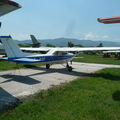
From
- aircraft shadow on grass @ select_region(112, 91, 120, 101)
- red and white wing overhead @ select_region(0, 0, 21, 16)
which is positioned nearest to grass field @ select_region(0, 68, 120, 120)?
aircraft shadow on grass @ select_region(112, 91, 120, 101)

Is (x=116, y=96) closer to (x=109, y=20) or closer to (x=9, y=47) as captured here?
(x=109, y=20)

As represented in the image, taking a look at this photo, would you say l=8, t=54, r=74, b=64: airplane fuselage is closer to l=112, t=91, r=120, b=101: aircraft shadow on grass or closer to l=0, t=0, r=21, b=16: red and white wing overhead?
l=0, t=0, r=21, b=16: red and white wing overhead

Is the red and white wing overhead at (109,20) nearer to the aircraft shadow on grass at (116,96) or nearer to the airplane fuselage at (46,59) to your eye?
the aircraft shadow on grass at (116,96)

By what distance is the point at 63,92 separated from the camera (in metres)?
7.87

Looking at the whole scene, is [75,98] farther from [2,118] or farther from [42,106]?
[2,118]

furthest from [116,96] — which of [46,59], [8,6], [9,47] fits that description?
[46,59]

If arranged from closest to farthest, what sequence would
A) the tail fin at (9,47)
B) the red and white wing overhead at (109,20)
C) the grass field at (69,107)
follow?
the grass field at (69,107)
the red and white wing overhead at (109,20)
the tail fin at (9,47)

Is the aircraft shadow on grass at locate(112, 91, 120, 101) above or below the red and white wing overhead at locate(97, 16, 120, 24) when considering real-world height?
below

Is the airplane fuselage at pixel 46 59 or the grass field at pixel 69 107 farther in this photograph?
the airplane fuselage at pixel 46 59

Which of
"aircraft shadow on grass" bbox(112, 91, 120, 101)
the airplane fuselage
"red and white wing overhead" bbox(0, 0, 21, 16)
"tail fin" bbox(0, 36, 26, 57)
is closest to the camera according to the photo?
"red and white wing overhead" bbox(0, 0, 21, 16)

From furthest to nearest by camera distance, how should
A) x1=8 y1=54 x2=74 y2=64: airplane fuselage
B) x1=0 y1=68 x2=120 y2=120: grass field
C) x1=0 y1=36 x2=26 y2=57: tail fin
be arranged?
1. x1=8 y1=54 x2=74 y2=64: airplane fuselage
2. x1=0 y1=36 x2=26 y2=57: tail fin
3. x1=0 y1=68 x2=120 y2=120: grass field

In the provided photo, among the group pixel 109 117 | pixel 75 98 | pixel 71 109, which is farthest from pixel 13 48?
pixel 109 117

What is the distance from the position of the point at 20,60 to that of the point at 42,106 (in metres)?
6.73

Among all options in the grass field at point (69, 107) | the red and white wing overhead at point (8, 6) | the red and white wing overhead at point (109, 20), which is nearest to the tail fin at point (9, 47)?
the grass field at point (69, 107)
